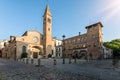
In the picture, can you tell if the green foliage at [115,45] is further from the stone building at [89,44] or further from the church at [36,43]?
the church at [36,43]

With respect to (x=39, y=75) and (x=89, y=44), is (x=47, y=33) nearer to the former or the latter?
(x=89, y=44)

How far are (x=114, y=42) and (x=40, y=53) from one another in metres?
30.1

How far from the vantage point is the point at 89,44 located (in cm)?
5359

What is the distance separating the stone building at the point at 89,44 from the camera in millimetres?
49922

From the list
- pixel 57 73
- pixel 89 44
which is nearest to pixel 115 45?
pixel 89 44

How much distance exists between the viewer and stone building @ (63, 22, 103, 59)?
49922mm

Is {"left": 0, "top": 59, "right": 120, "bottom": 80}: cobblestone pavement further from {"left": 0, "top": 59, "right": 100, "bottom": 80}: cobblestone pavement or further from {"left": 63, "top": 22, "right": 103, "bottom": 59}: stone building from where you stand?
{"left": 63, "top": 22, "right": 103, "bottom": 59}: stone building

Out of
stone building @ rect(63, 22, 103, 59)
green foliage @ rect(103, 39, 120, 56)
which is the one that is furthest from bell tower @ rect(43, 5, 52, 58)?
green foliage @ rect(103, 39, 120, 56)

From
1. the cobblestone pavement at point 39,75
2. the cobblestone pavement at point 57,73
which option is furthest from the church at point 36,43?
the cobblestone pavement at point 39,75

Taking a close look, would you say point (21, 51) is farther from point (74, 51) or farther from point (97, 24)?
point (97, 24)

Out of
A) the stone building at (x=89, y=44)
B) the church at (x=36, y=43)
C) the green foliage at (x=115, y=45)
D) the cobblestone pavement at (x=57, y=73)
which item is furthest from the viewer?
the green foliage at (x=115, y=45)

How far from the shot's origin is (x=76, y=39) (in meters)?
63.2

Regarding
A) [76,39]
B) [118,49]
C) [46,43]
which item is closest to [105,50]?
[118,49]

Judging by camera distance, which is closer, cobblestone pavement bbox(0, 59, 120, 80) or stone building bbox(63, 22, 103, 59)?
cobblestone pavement bbox(0, 59, 120, 80)
